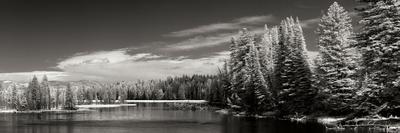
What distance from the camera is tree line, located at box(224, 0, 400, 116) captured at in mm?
32625

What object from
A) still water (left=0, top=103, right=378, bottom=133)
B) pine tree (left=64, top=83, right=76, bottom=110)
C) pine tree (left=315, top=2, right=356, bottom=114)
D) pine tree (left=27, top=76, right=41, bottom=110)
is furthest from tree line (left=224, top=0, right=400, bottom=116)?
pine tree (left=27, top=76, right=41, bottom=110)

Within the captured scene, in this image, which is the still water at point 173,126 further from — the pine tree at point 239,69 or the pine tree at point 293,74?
the pine tree at point 239,69

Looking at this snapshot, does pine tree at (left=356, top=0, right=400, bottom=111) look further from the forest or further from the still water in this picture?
the still water

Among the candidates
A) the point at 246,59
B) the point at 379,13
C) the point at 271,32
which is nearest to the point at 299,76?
the point at 246,59

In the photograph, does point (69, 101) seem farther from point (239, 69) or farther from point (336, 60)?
point (336, 60)

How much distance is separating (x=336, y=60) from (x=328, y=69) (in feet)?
5.09

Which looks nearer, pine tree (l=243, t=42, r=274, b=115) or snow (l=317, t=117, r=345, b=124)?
snow (l=317, t=117, r=345, b=124)

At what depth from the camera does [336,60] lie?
187 feet

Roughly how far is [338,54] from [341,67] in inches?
69.3

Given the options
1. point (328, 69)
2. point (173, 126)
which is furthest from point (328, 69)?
point (173, 126)

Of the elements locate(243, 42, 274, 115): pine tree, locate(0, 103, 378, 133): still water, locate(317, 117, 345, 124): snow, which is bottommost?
locate(0, 103, 378, 133): still water

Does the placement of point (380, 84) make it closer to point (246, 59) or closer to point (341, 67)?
point (341, 67)

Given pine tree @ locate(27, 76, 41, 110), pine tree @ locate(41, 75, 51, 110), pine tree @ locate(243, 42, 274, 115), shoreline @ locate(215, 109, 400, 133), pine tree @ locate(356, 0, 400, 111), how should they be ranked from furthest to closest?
pine tree @ locate(41, 75, 51, 110) → pine tree @ locate(27, 76, 41, 110) → pine tree @ locate(243, 42, 274, 115) → shoreline @ locate(215, 109, 400, 133) → pine tree @ locate(356, 0, 400, 111)

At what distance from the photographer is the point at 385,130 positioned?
36250mm
